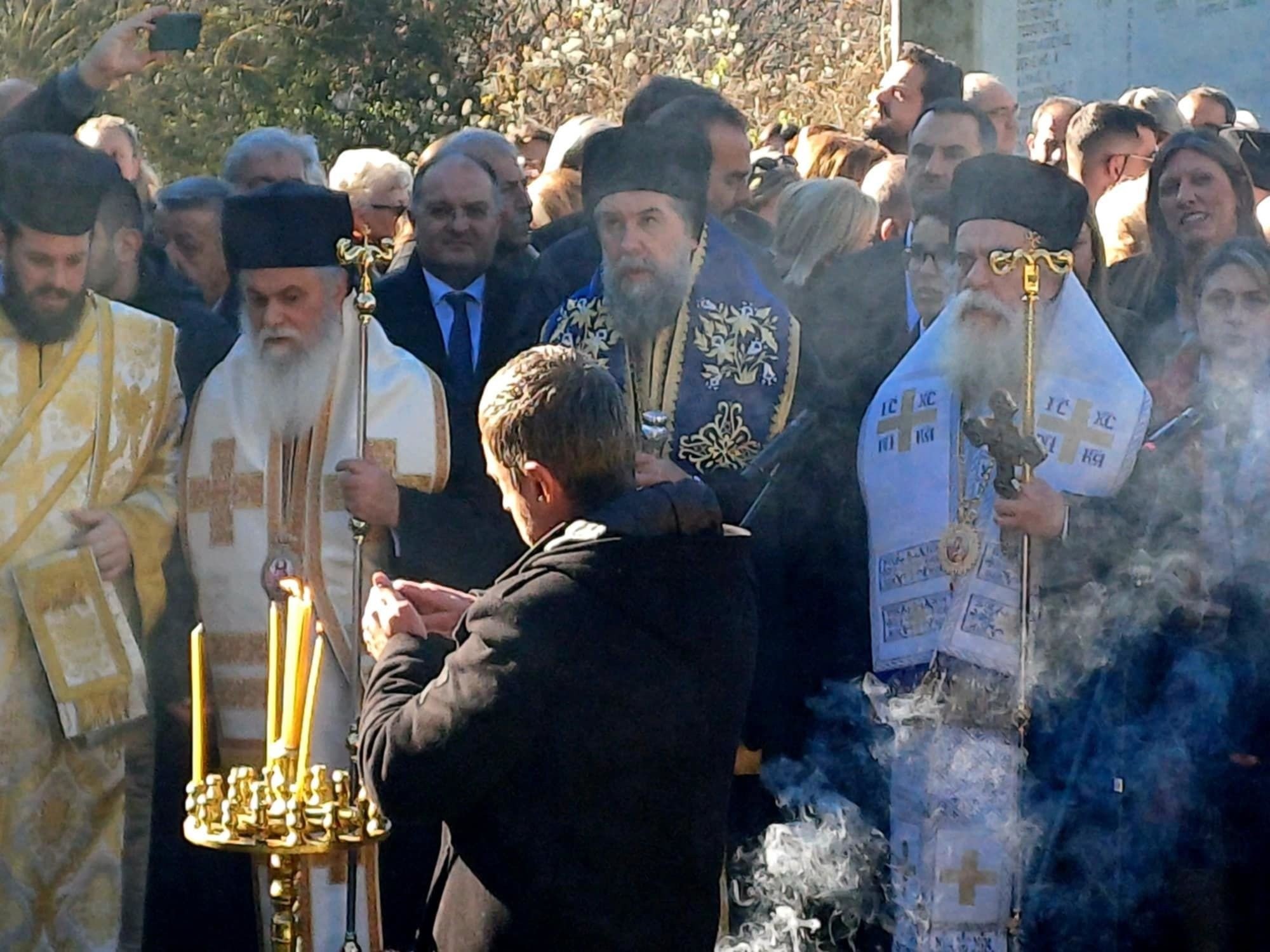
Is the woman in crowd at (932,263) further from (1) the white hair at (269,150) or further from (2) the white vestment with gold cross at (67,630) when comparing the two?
(2) the white vestment with gold cross at (67,630)

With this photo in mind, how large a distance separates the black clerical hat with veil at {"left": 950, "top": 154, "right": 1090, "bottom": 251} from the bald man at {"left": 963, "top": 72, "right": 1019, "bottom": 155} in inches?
91.2

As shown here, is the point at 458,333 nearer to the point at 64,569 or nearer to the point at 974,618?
the point at 64,569

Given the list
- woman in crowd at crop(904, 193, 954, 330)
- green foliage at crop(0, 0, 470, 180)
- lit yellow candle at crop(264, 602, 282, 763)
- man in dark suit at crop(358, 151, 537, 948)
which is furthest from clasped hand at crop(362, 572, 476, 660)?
green foliage at crop(0, 0, 470, 180)

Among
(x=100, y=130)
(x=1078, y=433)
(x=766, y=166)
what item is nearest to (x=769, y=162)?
(x=766, y=166)

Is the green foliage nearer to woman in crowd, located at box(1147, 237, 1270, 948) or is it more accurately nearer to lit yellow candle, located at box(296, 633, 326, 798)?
woman in crowd, located at box(1147, 237, 1270, 948)

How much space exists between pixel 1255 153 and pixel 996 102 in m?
1.10

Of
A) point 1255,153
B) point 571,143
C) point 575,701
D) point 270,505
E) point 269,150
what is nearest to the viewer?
point 575,701

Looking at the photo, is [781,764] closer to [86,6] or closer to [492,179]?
[492,179]

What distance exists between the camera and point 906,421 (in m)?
5.68

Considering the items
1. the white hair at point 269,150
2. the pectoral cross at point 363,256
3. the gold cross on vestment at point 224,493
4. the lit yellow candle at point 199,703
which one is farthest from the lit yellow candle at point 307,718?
the white hair at point 269,150

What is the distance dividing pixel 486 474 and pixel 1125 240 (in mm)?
2133

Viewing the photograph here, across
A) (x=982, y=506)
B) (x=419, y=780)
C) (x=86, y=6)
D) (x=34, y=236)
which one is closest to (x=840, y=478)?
(x=982, y=506)

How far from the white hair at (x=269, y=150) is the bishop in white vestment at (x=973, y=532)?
1.90m

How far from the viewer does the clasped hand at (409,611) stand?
3705mm
